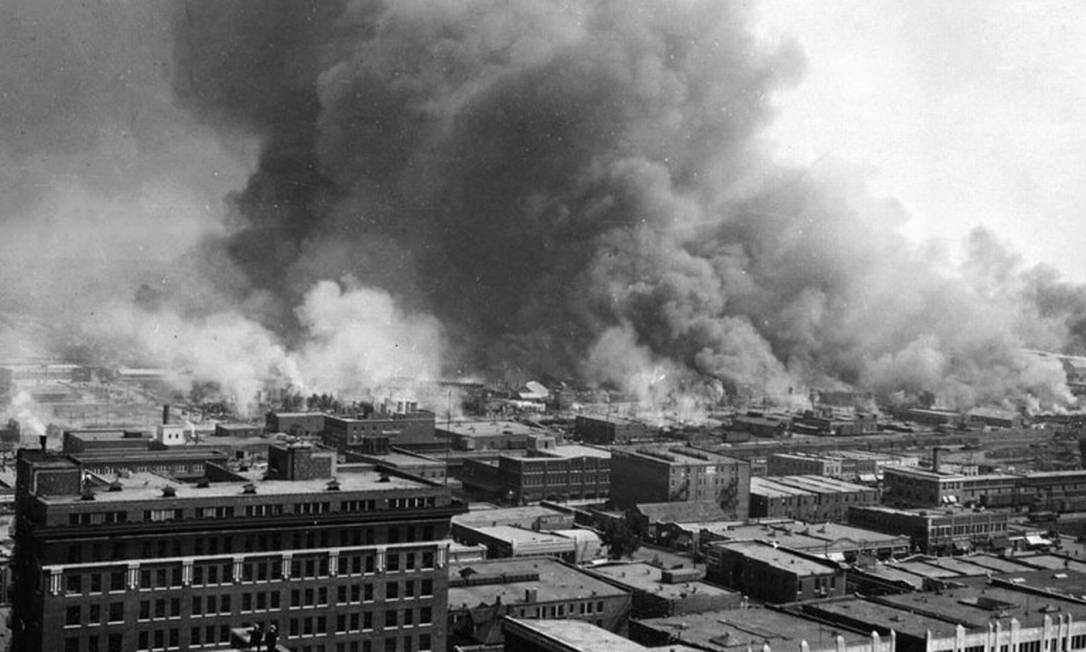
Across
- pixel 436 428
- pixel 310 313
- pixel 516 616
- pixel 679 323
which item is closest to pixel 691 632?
pixel 516 616

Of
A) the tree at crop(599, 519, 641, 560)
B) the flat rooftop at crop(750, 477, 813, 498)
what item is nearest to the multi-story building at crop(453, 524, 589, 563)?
the tree at crop(599, 519, 641, 560)

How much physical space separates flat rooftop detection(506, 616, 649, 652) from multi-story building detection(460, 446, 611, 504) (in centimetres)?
2905

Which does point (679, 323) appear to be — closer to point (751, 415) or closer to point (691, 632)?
point (751, 415)

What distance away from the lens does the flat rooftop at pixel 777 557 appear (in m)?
37.9

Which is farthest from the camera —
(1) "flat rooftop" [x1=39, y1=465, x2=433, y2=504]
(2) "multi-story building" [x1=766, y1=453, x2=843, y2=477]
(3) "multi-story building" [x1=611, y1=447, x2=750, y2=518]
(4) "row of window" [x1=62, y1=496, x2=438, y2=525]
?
(2) "multi-story building" [x1=766, y1=453, x2=843, y2=477]

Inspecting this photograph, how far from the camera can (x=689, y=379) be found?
267 feet

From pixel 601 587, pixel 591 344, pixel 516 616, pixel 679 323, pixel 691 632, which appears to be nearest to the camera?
pixel 691 632

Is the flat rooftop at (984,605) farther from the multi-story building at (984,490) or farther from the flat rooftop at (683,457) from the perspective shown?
the multi-story building at (984,490)

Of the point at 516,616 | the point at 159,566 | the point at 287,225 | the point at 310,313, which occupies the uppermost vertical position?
the point at 287,225

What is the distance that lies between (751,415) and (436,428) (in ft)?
63.4

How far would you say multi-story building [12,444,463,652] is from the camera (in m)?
24.1

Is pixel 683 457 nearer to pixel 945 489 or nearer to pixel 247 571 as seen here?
pixel 945 489

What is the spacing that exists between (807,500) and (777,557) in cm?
1405

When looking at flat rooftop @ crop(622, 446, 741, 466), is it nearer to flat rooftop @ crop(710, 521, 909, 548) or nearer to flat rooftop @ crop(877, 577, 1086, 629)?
flat rooftop @ crop(710, 521, 909, 548)
